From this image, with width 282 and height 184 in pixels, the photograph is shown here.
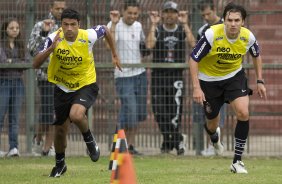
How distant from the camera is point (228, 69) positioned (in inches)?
478

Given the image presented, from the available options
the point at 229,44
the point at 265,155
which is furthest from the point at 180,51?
the point at 229,44

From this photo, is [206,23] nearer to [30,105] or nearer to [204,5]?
[204,5]

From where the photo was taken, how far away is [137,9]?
14.8m

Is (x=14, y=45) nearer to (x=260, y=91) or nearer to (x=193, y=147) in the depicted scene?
(x=193, y=147)

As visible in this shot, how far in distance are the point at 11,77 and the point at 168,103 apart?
8.80 ft

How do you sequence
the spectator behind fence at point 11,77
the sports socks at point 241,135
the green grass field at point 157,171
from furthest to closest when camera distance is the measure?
the spectator behind fence at point 11,77 < the sports socks at point 241,135 < the green grass field at point 157,171

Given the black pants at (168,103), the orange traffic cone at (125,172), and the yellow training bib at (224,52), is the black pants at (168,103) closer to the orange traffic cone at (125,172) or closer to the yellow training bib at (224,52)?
the yellow training bib at (224,52)

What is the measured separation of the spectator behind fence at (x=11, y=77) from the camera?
14.8m

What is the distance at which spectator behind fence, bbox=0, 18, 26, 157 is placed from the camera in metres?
14.8

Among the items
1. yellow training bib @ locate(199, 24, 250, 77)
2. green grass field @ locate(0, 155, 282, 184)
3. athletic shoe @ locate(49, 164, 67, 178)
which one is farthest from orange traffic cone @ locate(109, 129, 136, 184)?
yellow training bib @ locate(199, 24, 250, 77)

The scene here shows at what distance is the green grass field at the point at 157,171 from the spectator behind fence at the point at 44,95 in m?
0.59

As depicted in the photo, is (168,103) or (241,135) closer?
(241,135)

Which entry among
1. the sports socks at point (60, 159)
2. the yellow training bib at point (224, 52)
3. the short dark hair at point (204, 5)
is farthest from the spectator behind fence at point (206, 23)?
the sports socks at point (60, 159)

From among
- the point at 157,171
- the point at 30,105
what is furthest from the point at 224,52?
the point at 30,105
